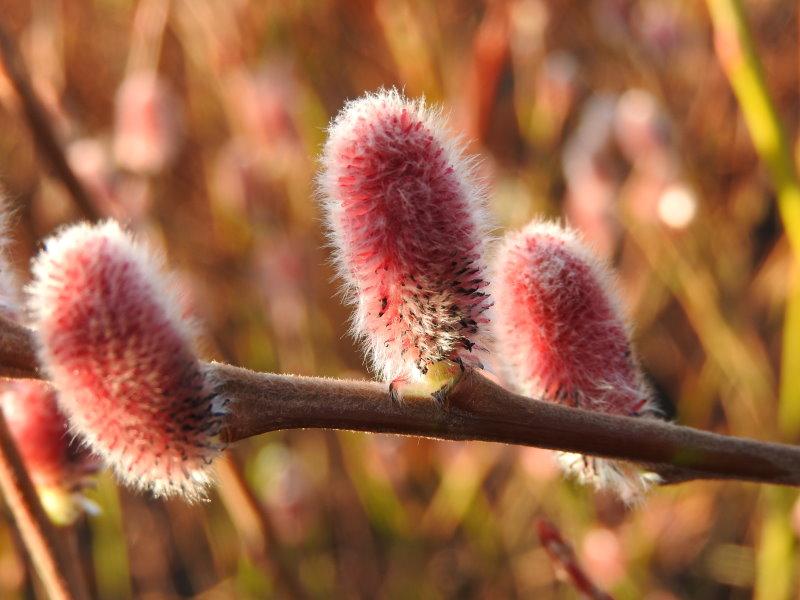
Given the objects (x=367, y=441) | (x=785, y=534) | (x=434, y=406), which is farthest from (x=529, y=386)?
(x=367, y=441)

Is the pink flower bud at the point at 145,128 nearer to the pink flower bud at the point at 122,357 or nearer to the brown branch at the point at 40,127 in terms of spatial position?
the brown branch at the point at 40,127

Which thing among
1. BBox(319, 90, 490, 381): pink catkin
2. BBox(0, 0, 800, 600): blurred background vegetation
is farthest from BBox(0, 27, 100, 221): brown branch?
BBox(319, 90, 490, 381): pink catkin

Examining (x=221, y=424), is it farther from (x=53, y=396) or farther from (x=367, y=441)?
(x=367, y=441)

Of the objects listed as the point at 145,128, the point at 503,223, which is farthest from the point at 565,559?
the point at 145,128

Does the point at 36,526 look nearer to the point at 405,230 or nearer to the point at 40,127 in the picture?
the point at 405,230

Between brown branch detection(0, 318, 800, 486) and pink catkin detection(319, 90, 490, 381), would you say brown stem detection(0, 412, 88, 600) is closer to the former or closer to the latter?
brown branch detection(0, 318, 800, 486)

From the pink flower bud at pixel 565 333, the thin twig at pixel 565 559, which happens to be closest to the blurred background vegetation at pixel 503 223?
the thin twig at pixel 565 559
